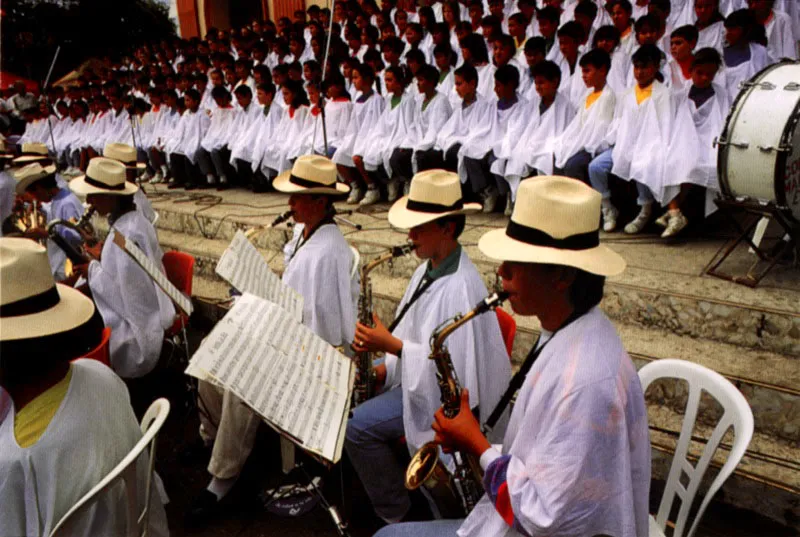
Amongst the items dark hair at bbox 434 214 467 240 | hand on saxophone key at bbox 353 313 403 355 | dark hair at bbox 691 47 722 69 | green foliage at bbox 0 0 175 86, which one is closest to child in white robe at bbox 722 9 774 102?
dark hair at bbox 691 47 722 69

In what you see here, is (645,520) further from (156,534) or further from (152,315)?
(152,315)

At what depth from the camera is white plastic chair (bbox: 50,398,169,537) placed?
5.39 feet

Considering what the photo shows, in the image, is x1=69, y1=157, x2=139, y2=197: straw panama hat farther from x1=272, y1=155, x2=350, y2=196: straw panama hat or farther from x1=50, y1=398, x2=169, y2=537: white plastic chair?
x1=50, y1=398, x2=169, y2=537: white plastic chair

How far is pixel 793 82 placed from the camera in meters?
3.57

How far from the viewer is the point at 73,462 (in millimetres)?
1714

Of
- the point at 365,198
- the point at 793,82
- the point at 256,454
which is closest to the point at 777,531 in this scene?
the point at 793,82

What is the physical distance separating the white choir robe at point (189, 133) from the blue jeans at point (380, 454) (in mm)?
8079

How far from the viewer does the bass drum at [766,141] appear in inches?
139

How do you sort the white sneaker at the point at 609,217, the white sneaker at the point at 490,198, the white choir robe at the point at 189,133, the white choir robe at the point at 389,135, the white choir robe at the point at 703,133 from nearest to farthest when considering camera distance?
the white choir robe at the point at 703,133 < the white sneaker at the point at 609,217 < the white sneaker at the point at 490,198 < the white choir robe at the point at 389,135 < the white choir robe at the point at 189,133

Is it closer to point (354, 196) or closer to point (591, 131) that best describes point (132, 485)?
point (591, 131)

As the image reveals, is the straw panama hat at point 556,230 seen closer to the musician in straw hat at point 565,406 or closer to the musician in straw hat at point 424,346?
the musician in straw hat at point 565,406

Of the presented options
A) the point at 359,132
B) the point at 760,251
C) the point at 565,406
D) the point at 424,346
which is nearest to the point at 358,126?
the point at 359,132

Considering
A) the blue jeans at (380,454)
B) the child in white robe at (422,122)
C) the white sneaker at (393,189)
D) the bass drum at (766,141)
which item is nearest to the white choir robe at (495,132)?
the child in white robe at (422,122)

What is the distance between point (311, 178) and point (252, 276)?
782mm
